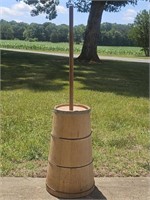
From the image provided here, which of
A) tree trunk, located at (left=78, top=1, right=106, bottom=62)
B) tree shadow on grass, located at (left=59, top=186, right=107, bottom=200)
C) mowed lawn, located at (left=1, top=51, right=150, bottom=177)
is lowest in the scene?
tree shadow on grass, located at (left=59, top=186, right=107, bottom=200)

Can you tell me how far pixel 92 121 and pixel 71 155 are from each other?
2567mm

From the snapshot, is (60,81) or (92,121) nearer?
(92,121)

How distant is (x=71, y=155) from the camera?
332 centimetres

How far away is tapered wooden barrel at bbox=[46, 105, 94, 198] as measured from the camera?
3.30m

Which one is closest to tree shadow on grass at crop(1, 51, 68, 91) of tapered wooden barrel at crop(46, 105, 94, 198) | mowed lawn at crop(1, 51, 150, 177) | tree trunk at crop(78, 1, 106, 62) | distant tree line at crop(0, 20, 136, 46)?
mowed lawn at crop(1, 51, 150, 177)

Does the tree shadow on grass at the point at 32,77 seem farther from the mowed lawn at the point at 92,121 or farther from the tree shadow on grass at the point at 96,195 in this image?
the tree shadow on grass at the point at 96,195

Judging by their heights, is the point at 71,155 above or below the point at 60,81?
below

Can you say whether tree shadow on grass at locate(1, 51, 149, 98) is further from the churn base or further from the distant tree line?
the distant tree line

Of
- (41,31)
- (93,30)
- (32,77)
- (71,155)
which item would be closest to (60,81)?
(32,77)

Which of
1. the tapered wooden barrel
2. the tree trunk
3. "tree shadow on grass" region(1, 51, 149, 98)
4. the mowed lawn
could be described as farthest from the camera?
the tree trunk

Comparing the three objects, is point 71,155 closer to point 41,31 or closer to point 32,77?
point 32,77

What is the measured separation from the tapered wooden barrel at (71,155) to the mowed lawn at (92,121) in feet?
1.51

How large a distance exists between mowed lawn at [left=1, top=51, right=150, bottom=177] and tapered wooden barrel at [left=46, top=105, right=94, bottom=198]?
18.2 inches

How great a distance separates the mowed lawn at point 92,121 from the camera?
4.10m
